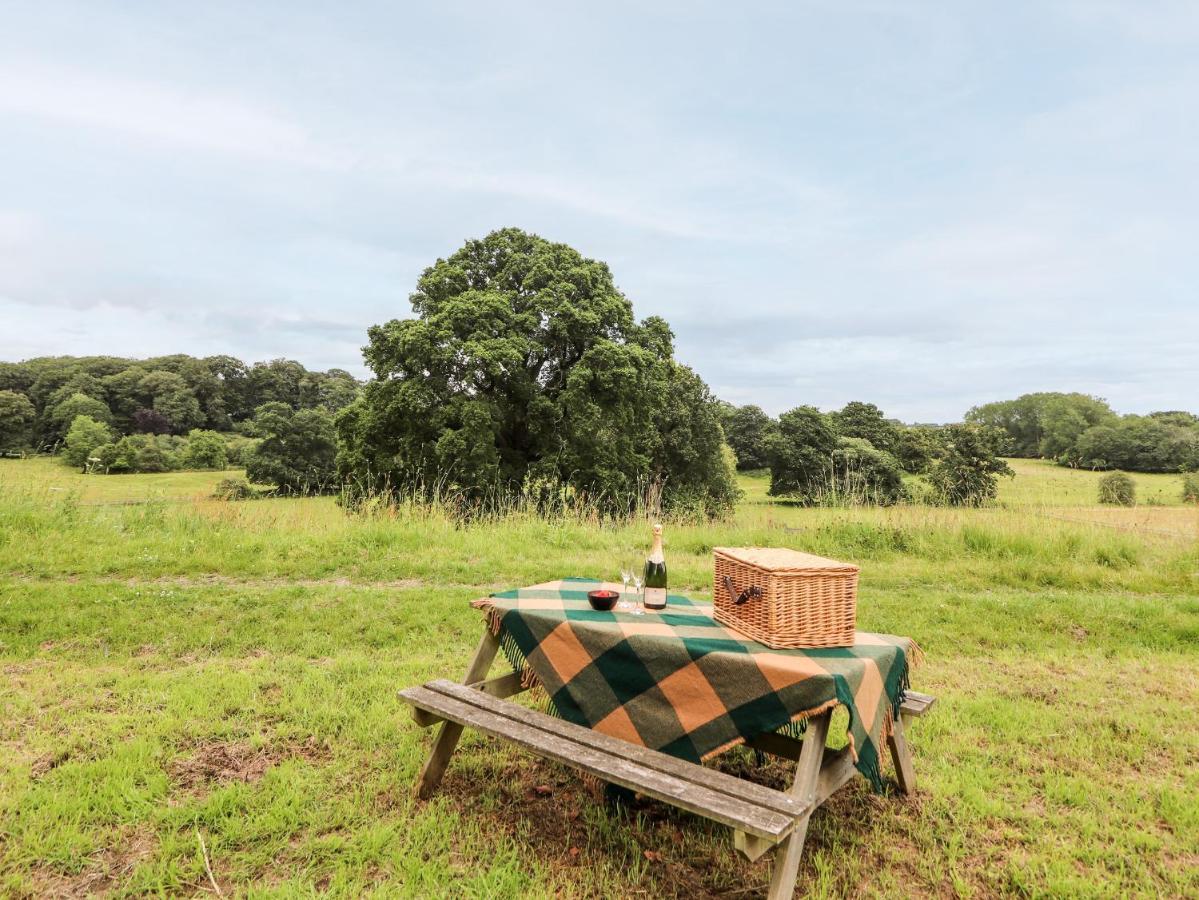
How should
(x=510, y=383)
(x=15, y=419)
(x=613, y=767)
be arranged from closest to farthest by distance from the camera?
(x=613, y=767) → (x=510, y=383) → (x=15, y=419)

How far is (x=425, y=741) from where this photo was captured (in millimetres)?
3283

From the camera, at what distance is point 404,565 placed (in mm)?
7055

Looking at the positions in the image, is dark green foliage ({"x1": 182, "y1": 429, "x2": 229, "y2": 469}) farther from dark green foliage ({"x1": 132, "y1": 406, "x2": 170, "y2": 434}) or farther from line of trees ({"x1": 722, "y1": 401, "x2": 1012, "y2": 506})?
line of trees ({"x1": 722, "y1": 401, "x2": 1012, "y2": 506})

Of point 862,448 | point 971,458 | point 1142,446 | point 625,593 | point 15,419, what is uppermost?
point 1142,446

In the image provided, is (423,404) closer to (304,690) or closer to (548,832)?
(304,690)

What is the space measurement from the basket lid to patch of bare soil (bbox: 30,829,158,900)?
8.46ft

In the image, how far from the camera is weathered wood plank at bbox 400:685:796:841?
1.78m

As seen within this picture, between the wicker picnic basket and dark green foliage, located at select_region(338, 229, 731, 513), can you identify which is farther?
dark green foliage, located at select_region(338, 229, 731, 513)

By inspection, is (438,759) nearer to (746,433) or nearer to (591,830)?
(591,830)

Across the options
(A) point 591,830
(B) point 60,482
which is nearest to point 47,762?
(A) point 591,830

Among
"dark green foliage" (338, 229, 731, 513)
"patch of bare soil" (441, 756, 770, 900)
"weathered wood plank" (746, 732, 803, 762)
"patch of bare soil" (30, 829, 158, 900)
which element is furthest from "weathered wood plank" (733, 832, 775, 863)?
"dark green foliage" (338, 229, 731, 513)

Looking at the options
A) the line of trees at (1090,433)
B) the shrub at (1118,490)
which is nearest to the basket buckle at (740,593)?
the shrub at (1118,490)

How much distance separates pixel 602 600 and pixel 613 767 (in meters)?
0.75

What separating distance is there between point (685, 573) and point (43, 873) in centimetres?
575
